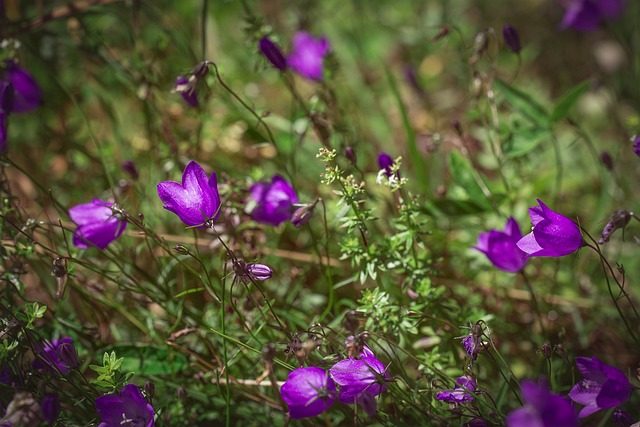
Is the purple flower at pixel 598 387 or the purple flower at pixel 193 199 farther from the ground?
the purple flower at pixel 193 199

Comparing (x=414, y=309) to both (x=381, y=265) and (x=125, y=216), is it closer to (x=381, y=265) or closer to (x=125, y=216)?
(x=381, y=265)

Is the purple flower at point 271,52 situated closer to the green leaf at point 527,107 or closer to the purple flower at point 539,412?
the green leaf at point 527,107

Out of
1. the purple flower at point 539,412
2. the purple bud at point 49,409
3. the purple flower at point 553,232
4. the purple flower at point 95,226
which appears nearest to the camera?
the purple flower at point 539,412

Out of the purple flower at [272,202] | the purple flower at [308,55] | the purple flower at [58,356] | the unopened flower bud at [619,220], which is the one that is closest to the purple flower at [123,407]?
the purple flower at [58,356]

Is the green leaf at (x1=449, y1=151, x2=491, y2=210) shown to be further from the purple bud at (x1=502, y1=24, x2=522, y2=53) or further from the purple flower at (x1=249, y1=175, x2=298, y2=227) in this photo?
the purple flower at (x1=249, y1=175, x2=298, y2=227)

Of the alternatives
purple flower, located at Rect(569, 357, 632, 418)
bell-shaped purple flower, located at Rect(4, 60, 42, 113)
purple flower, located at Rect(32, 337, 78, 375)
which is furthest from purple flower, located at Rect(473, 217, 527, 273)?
bell-shaped purple flower, located at Rect(4, 60, 42, 113)

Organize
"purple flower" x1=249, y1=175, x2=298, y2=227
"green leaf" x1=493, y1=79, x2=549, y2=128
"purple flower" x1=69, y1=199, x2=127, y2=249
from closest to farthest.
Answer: "purple flower" x1=69, y1=199, x2=127, y2=249 → "purple flower" x1=249, y1=175, x2=298, y2=227 → "green leaf" x1=493, y1=79, x2=549, y2=128
